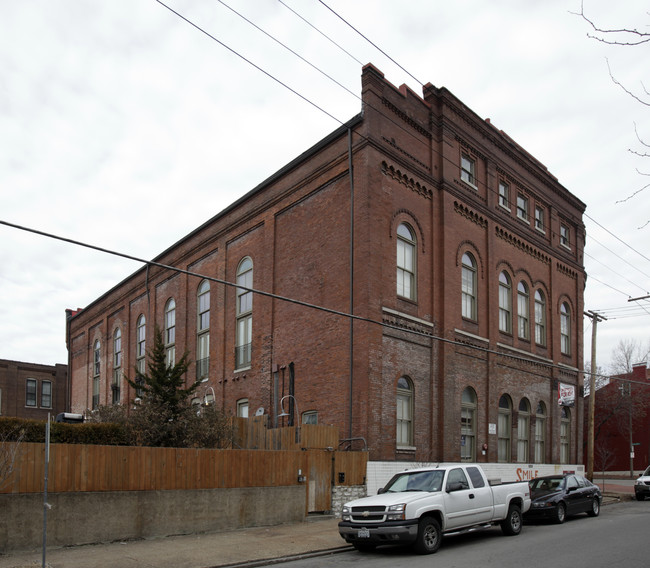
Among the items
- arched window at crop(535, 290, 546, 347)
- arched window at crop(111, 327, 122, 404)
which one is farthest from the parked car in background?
arched window at crop(111, 327, 122, 404)

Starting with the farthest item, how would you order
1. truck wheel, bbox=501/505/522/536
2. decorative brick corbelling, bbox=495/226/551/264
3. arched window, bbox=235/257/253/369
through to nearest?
decorative brick corbelling, bbox=495/226/551/264 → arched window, bbox=235/257/253/369 → truck wheel, bbox=501/505/522/536

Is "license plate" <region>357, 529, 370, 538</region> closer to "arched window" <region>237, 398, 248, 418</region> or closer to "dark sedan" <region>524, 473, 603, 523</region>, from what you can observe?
"dark sedan" <region>524, 473, 603, 523</region>

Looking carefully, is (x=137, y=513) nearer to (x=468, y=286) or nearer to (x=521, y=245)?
(x=468, y=286)

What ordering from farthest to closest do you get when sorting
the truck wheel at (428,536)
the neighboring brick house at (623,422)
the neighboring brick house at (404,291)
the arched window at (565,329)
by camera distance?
the neighboring brick house at (623,422) < the arched window at (565,329) < the neighboring brick house at (404,291) < the truck wheel at (428,536)

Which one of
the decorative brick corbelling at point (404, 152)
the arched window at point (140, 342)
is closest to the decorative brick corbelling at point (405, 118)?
the decorative brick corbelling at point (404, 152)

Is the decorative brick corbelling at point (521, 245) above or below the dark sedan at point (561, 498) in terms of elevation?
above

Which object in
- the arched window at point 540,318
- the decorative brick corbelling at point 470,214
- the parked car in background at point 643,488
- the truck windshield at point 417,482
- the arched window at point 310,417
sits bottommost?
the parked car in background at point 643,488

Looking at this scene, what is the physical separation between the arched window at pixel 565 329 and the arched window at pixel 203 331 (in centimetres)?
1677

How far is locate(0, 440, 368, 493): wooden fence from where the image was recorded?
45.2ft

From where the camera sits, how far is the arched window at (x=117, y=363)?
134ft

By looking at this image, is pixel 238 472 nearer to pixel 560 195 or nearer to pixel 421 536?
pixel 421 536

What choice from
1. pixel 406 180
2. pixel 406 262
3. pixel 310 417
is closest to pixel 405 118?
pixel 406 180

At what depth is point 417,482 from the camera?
50.0 feet

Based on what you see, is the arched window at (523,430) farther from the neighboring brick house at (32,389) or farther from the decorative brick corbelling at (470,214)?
the neighboring brick house at (32,389)
